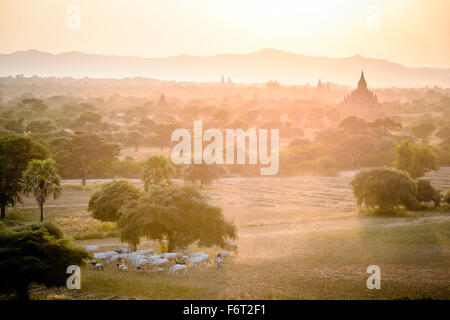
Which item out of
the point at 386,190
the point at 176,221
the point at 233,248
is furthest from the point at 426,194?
the point at 176,221

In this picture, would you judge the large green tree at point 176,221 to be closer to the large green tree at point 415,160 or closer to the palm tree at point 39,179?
the palm tree at point 39,179

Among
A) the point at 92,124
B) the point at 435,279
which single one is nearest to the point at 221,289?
the point at 435,279

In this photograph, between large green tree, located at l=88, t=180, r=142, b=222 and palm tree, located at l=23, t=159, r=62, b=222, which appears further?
palm tree, located at l=23, t=159, r=62, b=222

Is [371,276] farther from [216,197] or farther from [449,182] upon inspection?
[449,182]

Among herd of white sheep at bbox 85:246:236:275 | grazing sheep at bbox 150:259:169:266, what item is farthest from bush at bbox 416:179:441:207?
grazing sheep at bbox 150:259:169:266

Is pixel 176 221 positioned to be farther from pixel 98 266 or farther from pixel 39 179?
pixel 39 179

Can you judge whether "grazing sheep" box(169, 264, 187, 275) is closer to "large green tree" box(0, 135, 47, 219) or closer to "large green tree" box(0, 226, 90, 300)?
"large green tree" box(0, 226, 90, 300)
